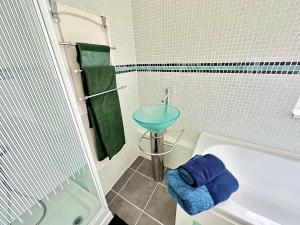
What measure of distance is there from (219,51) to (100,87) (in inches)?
42.3

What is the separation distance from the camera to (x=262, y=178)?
1225mm

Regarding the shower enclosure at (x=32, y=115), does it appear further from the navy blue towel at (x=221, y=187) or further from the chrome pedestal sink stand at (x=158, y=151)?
the navy blue towel at (x=221, y=187)

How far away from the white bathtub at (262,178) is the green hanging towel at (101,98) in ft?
2.75

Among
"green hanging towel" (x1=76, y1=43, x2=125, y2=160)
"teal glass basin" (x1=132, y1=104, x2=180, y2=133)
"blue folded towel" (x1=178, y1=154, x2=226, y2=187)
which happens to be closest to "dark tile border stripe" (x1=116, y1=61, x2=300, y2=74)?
"green hanging towel" (x1=76, y1=43, x2=125, y2=160)

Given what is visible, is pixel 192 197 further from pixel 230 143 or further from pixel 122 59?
pixel 122 59

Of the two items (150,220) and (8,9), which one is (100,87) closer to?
(8,9)

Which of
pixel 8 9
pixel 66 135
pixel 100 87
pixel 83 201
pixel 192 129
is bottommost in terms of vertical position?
pixel 83 201

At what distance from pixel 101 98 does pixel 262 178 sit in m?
1.64

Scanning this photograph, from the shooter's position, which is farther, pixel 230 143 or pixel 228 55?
pixel 230 143

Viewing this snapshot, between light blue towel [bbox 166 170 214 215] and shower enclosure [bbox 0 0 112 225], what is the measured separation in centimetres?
69

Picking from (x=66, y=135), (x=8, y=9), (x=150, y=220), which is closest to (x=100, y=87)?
(x=66, y=135)

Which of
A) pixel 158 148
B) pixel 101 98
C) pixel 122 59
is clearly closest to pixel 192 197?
pixel 158 148

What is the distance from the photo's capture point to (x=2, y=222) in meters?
0.64

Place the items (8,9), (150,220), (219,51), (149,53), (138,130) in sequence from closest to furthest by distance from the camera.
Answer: (8,9) → (219,51) → (150,220) → (149,53) → (138,130)
